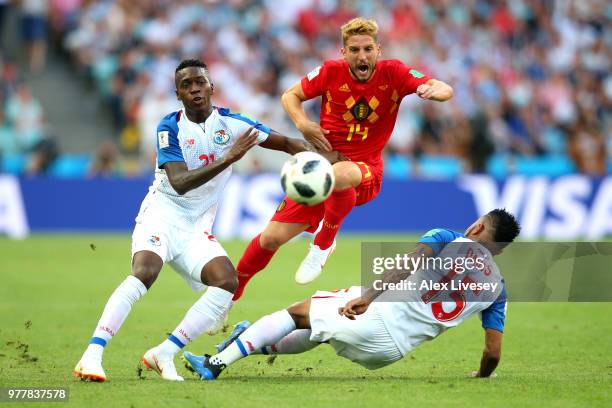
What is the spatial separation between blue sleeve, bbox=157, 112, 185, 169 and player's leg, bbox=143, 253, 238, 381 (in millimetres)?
885

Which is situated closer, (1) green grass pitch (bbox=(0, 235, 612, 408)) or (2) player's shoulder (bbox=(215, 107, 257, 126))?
(1) green grass pitch (bbox=(0, 235, 612, 408))

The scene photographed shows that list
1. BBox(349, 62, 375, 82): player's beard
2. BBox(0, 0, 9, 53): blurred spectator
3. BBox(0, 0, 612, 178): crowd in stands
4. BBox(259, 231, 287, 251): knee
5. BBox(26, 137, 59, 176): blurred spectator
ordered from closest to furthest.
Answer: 1. BBox(349, 62, 375, 82): player's beard
2. BBox(259, 231, 287, 251): knee
3. BBox(26, 137, 59, 176): blurred spectator
4. BBox(0, 0, 612, 178): crowd in stands
5. BBox(0, 0, 9, 53): blurred spectator

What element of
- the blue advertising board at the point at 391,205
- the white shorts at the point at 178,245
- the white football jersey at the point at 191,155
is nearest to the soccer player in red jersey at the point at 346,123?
the white football jersey at the point at 191,155

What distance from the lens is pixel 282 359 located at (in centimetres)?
927

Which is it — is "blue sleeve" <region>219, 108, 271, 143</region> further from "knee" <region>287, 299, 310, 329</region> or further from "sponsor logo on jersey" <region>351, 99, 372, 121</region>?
"knee" <region>287, 299, 310, 329</region>

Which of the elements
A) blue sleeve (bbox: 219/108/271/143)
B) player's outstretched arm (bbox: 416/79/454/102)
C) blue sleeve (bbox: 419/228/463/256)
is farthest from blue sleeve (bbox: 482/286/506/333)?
blue sleeve (bbox: 219/108/271/143)

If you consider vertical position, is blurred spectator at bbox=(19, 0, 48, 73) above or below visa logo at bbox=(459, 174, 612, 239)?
above

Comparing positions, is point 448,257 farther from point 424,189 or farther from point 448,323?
point 424,189

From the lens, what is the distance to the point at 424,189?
2055 centimetres

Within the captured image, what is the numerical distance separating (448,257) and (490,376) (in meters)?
1.13

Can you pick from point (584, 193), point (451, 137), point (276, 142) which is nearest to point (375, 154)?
point (276, 142)

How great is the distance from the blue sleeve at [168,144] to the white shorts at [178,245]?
0.53 m

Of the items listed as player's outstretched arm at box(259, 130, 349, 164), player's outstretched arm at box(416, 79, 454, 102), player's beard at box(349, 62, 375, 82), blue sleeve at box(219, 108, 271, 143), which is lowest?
player's outstretched arm at box(259, 130, 349, 164)

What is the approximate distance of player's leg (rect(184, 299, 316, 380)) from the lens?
25.6 ft
